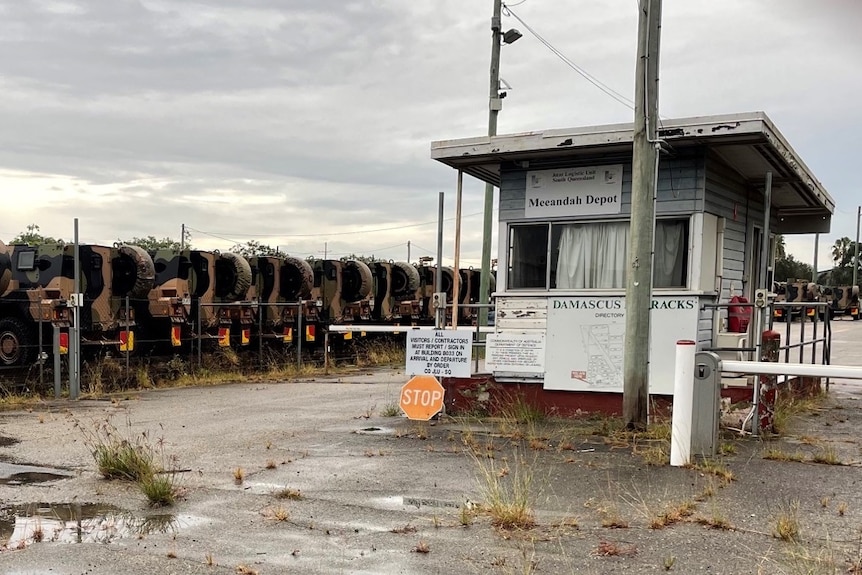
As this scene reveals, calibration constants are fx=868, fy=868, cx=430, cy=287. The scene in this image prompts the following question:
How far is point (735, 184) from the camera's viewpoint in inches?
432

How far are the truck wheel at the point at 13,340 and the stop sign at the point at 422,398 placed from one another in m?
8.72

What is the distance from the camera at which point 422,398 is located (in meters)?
10.4

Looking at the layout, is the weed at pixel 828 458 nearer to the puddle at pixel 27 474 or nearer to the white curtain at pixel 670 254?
the white curtain at pixel 670 254

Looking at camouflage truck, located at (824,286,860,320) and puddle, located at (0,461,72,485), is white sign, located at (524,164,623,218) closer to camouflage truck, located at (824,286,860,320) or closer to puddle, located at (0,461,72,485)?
puddle, located at (0,461,72,485)

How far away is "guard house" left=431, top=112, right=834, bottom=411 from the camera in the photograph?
9.95 meters

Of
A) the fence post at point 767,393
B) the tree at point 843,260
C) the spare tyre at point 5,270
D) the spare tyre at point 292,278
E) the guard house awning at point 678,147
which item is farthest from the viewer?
the tree at point 843,260

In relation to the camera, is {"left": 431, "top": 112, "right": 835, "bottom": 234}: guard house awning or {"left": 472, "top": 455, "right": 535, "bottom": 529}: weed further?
{"left": 431, "top": 112, "right": 835, "bottom": 234}: guard house awning

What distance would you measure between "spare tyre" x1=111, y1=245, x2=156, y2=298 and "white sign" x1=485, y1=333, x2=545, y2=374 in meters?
8.99

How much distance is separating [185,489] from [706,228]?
6470mm

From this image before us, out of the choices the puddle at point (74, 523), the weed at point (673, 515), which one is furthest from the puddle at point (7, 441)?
the weed at point (673, 515)


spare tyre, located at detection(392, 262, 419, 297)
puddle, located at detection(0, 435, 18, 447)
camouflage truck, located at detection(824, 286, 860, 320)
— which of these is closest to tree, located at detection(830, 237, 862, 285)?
camouflage truck, located at detection(824, 286, 860, 320)

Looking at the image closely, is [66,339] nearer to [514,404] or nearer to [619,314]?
[514,404]

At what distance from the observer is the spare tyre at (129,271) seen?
55.8 ft

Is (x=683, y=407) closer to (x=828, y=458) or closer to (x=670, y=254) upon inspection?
(x=828, y=458)
